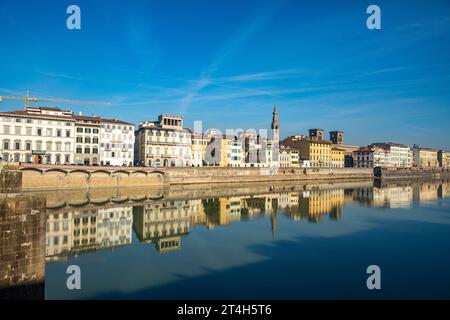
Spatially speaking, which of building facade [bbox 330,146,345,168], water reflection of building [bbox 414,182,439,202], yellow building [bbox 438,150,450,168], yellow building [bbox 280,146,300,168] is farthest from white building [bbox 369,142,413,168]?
water reflection of building [bbox 414,182,439,202]

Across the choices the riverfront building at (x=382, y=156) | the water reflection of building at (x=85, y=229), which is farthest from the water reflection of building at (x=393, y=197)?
the riverfront building at (x=382, y=156)

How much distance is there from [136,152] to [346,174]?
5966 cm

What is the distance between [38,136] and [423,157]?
544 feet

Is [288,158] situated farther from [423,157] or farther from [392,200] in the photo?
[423,157]

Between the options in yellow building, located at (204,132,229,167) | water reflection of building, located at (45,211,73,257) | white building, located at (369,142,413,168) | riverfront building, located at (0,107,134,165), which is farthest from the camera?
white building, located at (369,142,413,168)

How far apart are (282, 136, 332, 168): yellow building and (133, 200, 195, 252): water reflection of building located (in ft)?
244

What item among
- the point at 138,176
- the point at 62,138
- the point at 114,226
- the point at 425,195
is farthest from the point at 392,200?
the point at 62,138

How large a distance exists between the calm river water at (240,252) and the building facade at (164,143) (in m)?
33.3

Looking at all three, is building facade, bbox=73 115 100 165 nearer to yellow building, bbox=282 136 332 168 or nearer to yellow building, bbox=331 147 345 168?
yellow building, bbox=282 136 332 168

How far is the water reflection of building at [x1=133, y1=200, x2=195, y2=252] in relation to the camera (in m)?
22.3

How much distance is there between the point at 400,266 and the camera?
16578mm

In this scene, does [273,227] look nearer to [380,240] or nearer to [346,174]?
[380,240]
